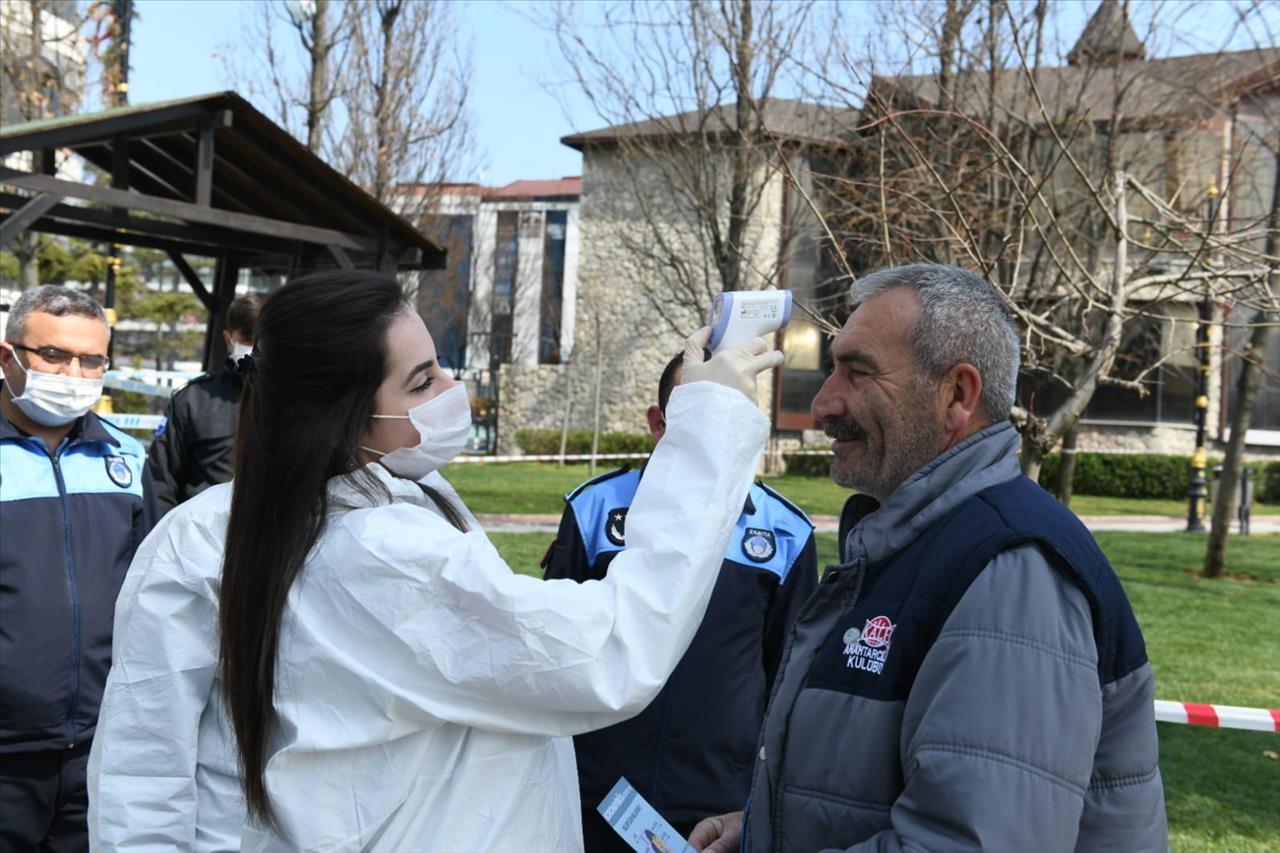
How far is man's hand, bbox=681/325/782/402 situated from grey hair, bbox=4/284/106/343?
10.1 ft

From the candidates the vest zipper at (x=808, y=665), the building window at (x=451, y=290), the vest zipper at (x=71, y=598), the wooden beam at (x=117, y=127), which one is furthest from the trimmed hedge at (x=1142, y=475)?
the vest zipper at (x=808, y=665)

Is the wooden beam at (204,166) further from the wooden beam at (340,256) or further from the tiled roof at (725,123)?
the tiled roof at (725,123)

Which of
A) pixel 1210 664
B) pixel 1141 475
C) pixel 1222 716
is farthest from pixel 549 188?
pixel 1222 716

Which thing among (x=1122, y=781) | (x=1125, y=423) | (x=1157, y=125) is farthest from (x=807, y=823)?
(x=1125, y=423)

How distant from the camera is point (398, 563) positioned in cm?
182

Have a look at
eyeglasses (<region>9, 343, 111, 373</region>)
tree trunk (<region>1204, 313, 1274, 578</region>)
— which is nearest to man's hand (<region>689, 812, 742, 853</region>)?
eyeglasses (<region>9, 343, 111, 373</region>)

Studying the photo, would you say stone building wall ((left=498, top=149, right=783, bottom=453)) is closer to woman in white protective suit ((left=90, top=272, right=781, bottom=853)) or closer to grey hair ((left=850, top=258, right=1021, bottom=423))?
grey hair ((left=850, top=258, right=1021, bottom=423))

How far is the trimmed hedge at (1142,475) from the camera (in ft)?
89.1

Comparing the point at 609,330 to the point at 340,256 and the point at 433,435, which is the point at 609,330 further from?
the point at 433,435

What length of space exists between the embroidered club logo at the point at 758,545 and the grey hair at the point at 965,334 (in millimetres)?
1509

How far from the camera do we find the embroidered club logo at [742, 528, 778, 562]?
3.54 meters

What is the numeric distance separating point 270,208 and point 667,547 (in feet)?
39.2

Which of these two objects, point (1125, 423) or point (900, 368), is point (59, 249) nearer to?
point (1125, 423)

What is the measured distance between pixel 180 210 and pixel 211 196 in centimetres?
179
